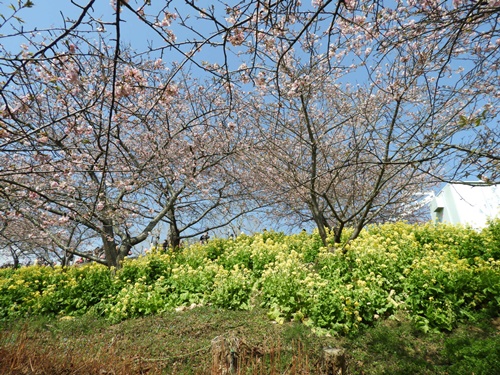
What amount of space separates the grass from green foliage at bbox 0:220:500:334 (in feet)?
0.81

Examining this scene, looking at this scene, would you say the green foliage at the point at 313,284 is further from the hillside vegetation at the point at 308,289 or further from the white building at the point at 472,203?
the white building at the point at 472,203

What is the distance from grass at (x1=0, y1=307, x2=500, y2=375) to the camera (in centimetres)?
285

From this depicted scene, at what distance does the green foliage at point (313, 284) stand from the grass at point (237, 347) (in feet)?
0.81

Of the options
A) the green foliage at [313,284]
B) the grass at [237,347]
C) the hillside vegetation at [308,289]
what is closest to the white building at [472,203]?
the green foliage at [313,284]

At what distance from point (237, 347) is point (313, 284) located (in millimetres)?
2486

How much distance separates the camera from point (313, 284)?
212 inches

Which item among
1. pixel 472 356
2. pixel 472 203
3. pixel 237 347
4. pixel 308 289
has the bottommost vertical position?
pixel 472 356

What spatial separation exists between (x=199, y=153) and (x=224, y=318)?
509 cm

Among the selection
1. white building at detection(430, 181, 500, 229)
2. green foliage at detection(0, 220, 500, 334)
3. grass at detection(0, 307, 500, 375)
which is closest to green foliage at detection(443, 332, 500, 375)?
grass at detection(0, 307, 500, 375)

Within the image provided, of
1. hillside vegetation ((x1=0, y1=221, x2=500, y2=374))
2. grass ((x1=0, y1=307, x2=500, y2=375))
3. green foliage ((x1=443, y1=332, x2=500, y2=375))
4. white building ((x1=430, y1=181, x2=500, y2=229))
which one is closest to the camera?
grass ((x1=0, y1=307, x2=500, y2=375))

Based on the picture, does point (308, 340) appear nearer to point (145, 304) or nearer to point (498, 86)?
point (145, 304)

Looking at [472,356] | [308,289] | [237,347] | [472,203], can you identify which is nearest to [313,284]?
[308,289]

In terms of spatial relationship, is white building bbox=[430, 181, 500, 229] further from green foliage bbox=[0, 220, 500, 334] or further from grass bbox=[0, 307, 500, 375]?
grass bbox=[0, 307, 500, 375]

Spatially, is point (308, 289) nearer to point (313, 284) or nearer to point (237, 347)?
point (313, 284)
